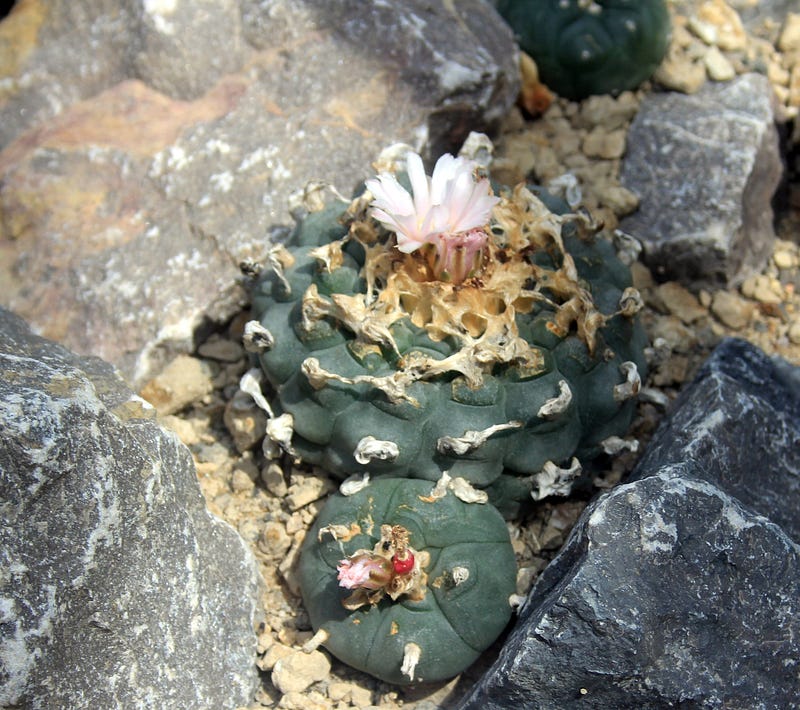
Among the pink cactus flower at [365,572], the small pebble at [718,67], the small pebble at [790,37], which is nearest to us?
the pink cactus flower at [365,572]

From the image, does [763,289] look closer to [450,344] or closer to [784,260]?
[784,260]

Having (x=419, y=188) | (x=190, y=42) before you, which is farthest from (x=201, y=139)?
(x=419, y=188)

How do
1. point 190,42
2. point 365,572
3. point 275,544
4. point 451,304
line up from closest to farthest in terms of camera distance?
point 365,572
point 451,304
point 275,544
point 190,42

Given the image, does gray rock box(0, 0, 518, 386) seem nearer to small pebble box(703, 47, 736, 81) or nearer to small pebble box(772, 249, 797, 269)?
small pebble box(703, 47, 736, 81)

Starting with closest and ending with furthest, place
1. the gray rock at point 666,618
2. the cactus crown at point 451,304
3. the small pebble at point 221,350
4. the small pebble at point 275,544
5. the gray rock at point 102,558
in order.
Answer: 1. the gray rock at point 102,558
2. the gray rock at point 666,618
3. the cactus crown at point 451,304
4. the small pebble at point 275,544
5. the small pebble at point 221,350

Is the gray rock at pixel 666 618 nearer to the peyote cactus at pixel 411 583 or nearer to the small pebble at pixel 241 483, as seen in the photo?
the peyote cactus at pixel 411 583

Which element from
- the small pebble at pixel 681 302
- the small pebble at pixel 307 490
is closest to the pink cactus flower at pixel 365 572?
the small pebble at pixel 307 490
